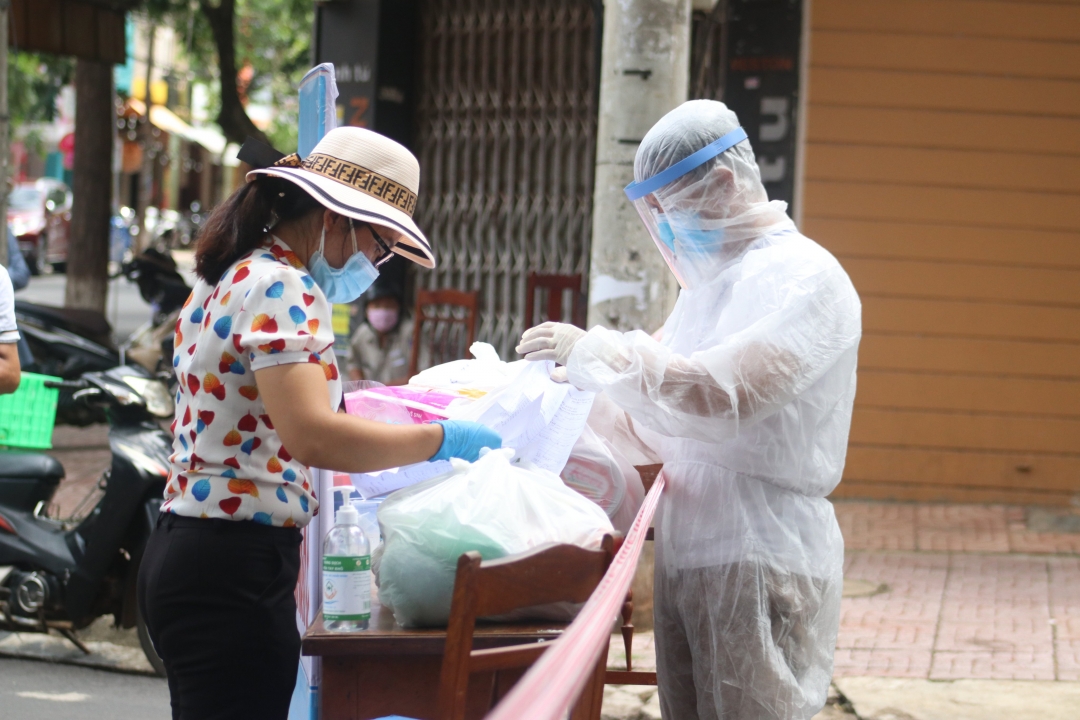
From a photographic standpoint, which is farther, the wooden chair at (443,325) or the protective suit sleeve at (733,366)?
the wooden chair at (443,325)

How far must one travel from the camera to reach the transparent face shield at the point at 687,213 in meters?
2.53

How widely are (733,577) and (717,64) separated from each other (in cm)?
540

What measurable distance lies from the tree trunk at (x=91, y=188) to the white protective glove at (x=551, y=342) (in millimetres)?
9256

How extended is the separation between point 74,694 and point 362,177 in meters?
3.06

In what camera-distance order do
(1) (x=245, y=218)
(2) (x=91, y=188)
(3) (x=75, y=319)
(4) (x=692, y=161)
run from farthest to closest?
(2) (x=91, y=188) → (3) (x=75, y=319) → (4) (x=692, y=161) → (1) (x=245, y=218)

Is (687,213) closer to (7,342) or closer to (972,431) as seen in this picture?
(7,342)

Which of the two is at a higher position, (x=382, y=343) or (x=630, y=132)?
(x=630, y=132)

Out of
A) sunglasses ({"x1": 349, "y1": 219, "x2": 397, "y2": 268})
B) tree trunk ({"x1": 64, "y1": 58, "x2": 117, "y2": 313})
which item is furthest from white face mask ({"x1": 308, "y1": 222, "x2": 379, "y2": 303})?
tree trunk ({"x1": 64, "y1": 58, "x2": 117, "y2": 313})

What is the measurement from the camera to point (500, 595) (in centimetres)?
198

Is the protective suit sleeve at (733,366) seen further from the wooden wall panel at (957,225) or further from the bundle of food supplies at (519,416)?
the wooden wall panel at (957,225)

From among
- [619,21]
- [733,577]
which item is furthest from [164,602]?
[619,21]

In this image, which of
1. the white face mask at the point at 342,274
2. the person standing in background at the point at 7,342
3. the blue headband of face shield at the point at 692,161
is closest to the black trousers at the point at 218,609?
the white face mask at the point at 342,274

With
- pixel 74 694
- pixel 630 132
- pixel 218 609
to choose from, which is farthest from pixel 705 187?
pixel 74 694

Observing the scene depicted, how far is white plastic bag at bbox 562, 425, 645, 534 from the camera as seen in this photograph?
2.72 meters
